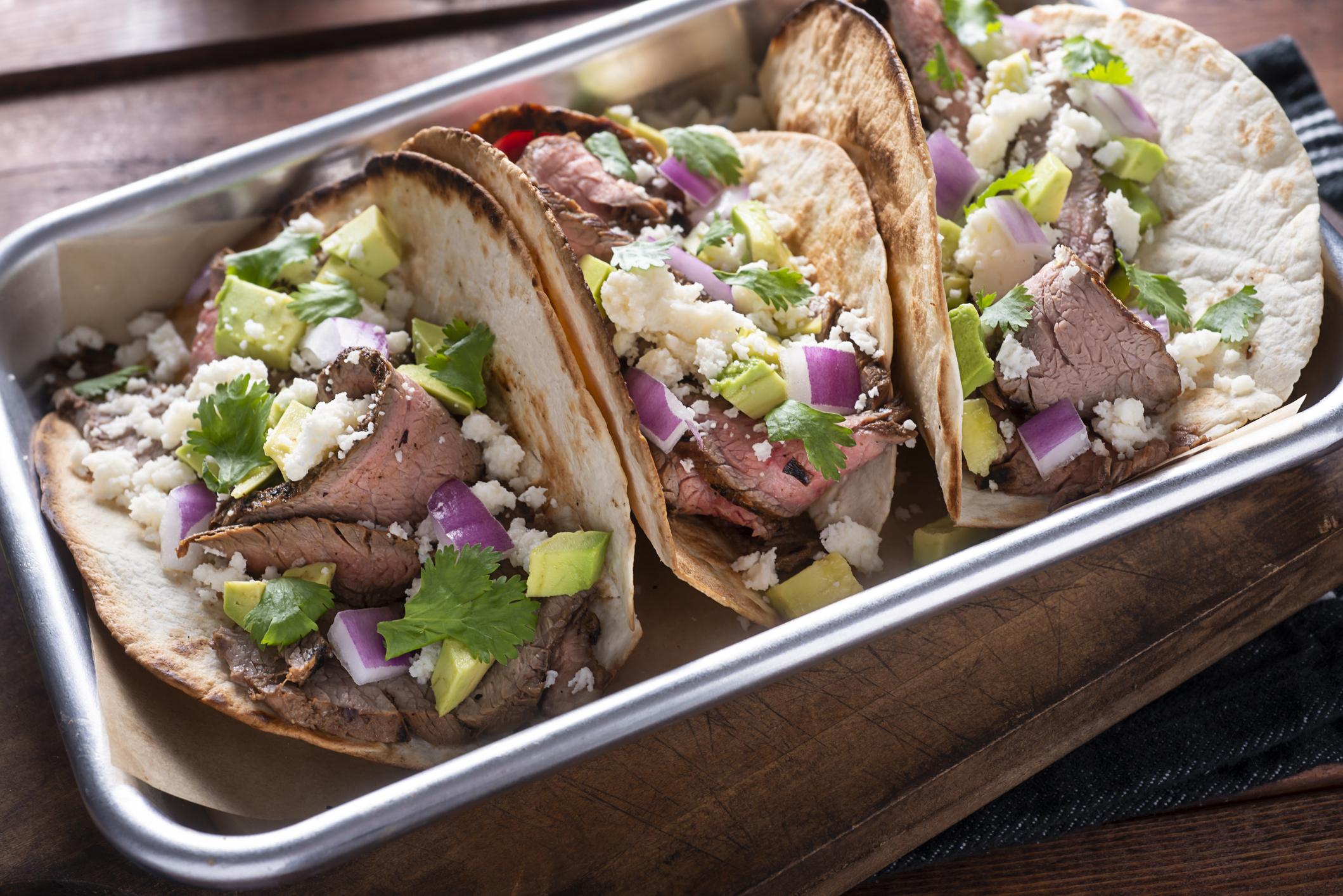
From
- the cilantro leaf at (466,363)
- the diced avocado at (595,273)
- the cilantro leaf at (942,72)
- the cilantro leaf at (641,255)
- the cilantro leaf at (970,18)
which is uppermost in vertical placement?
the cilantro leaf at (970,18)

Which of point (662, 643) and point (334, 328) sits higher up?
point (334, 328)

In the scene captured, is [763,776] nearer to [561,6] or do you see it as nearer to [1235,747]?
[1235,747]

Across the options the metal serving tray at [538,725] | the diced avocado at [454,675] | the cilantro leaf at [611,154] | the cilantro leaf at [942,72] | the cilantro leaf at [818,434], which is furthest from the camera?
the cilantro leaf at [942,72]

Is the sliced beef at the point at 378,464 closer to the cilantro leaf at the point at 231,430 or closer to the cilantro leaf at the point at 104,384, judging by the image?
the cilantro leaf at the point at 231,430

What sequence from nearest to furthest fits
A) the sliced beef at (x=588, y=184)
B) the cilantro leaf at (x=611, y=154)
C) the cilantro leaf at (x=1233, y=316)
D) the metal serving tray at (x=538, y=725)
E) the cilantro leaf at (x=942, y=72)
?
the metal serving tray at (x=538, y=725) < the cilantro leaf at (x=1233, y=316) < the sliced beef at (x=588, y=184) < the cilantro leaf at (x=611, y=154) < the cilantro leaf at (x=942, y=72)

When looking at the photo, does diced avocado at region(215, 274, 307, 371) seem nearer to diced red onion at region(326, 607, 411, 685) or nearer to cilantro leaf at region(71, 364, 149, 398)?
cilantro leaf at region(71, 364, 149, 398)

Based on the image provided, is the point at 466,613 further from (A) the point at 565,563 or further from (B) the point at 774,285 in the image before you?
(B) the point at 774,285

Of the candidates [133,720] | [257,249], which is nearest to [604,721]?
[133,720]

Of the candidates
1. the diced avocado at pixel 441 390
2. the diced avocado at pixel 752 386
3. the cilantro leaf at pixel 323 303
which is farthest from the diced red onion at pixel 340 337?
the diced avocado at pixel 752 386
